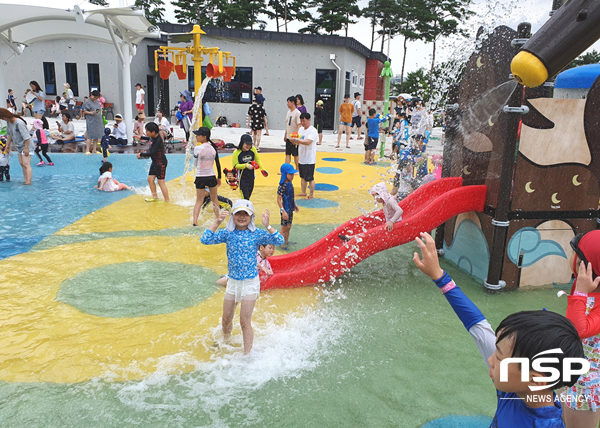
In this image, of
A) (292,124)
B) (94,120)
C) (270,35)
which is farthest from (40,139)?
(270,35)

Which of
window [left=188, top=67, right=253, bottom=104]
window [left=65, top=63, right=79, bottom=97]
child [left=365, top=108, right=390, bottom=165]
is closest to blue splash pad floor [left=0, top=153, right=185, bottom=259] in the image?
child [left=365, top=108, right=390, bottom=165]

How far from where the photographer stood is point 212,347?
416 cm

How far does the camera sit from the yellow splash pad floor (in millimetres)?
3920

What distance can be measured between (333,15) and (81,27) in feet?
91.2

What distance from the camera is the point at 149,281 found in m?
5.61

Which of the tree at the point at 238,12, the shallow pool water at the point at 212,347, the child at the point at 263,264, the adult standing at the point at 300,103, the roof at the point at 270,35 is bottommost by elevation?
the shallow pool water at the point at 212,347

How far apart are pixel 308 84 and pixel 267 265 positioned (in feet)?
74.1

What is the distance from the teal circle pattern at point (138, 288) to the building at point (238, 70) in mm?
21621

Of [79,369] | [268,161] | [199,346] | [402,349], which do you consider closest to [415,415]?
[402,349]

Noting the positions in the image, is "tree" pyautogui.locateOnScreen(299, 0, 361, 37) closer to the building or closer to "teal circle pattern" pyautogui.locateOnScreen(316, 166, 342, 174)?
the building

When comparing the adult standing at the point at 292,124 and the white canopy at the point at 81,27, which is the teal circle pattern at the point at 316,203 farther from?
the white canopy at the point at 81,27

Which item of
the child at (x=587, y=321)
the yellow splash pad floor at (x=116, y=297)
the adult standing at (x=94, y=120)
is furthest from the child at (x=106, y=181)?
the child at (x=587, y=321)

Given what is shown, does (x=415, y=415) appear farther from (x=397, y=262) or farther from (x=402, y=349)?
(x=397, y=262)

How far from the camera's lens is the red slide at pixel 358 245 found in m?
5.40
